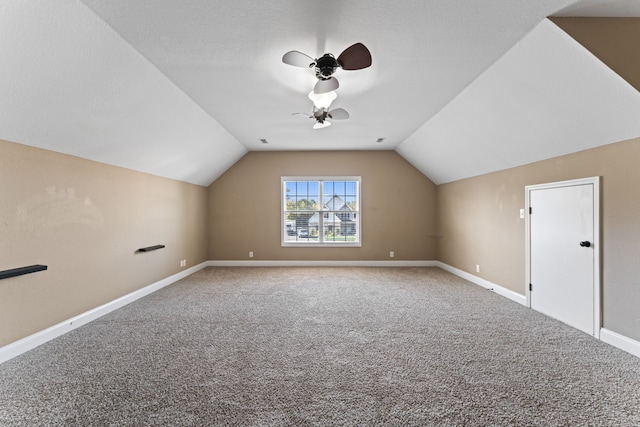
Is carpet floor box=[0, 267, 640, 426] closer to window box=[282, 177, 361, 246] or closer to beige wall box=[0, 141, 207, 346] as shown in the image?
beige wall box=[0, 141, 207, 346]

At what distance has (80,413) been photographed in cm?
173

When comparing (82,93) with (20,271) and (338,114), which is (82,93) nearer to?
(20,271)

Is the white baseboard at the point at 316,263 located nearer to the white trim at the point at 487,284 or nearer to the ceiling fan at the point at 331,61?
the white trim at the point at 487,284

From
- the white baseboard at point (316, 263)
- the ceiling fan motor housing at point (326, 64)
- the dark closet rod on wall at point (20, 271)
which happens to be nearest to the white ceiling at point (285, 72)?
the ceiling fan motor housing at point (326, 64)

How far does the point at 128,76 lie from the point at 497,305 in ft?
16.7

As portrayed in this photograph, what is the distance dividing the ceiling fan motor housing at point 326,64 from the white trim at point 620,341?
3608mm

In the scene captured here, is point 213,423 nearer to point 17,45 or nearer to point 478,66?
point 17,45

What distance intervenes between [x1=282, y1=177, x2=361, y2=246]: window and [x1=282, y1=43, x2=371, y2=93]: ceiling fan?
13.2 feet

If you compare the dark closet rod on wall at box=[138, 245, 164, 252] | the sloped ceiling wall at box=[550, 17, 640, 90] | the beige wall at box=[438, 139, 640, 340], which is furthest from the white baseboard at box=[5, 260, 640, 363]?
the sloped ceiling wall at box=[550, 17, 640, 90]

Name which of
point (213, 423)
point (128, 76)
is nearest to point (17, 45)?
point (128, 76)

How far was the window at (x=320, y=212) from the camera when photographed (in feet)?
21.3

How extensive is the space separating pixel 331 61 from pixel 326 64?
0.16ft

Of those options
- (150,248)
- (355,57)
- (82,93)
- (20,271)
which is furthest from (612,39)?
(150,248)

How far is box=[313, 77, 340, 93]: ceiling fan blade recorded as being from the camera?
2.54m
